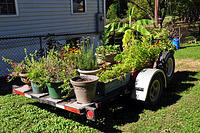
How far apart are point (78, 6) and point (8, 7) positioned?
14.1ft

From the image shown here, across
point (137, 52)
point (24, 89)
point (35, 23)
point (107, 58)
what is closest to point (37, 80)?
point (24, 89)

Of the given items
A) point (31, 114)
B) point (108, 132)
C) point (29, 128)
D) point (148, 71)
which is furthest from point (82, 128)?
point (148, 71)

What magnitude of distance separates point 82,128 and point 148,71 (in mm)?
1818

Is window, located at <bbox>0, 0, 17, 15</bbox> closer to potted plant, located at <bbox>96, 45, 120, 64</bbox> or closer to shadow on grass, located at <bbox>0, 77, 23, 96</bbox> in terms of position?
shadow on grass, located at <bbox>0, 77, 23, 96</bbox>

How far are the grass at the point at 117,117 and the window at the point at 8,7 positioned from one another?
474 cm

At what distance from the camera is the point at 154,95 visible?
4855 mm

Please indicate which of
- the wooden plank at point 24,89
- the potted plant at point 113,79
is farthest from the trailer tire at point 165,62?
the wooden plank at point 24,89

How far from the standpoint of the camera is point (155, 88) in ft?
15.8

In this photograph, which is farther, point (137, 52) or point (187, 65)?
point (187, 65)

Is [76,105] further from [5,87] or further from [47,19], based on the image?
[47,19]

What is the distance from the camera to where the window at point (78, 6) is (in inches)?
474

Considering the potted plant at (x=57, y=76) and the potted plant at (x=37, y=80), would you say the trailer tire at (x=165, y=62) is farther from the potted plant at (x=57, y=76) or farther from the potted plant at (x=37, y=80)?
the potted plant at (x=37, y=80)

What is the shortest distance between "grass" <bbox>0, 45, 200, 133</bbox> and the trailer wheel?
0.19 metres

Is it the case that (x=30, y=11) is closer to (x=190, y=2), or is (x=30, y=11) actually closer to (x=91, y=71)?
(x=91, y=71)
